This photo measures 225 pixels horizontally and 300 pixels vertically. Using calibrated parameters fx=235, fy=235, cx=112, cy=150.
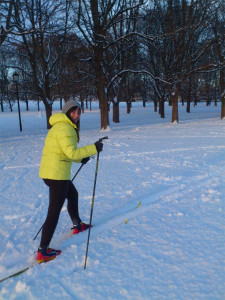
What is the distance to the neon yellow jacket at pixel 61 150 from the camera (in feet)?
9.29

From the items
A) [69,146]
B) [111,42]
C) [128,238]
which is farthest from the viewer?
[111,42]

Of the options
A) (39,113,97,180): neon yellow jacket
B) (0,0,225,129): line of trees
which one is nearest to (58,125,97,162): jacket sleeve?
(39,113,97,180): neon yellow jacket

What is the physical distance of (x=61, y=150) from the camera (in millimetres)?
2979

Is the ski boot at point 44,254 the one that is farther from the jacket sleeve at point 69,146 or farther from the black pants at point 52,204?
the jacket sleeve at point 69,146

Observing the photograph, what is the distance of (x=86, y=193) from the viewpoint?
16.9 ft

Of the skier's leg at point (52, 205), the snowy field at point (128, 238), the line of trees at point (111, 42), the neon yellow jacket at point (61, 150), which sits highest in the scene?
the line of trees at point (111, 42)

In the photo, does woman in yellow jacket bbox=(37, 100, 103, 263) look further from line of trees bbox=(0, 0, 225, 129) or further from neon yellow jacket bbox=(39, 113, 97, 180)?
line of trees bbox=(0, 0, 225, 129)

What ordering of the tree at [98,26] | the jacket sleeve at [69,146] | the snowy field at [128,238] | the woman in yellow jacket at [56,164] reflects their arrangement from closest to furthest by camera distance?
the snowy field at [128,238] < the jacket sleeve at [69,146] < the woman in yellow jacket at [56,164] < the tree at [98,26]

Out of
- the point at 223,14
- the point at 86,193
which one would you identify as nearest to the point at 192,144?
the point at 86,193

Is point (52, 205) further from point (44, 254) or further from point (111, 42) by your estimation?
point (111, 42)

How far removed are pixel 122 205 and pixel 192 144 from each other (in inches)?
263

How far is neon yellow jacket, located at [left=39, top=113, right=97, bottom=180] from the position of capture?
9.29 ft

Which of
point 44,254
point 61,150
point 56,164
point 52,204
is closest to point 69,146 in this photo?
point 61,150

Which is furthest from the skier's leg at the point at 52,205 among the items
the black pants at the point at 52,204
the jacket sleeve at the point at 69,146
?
the jacket sleeve at the point at 69,146
